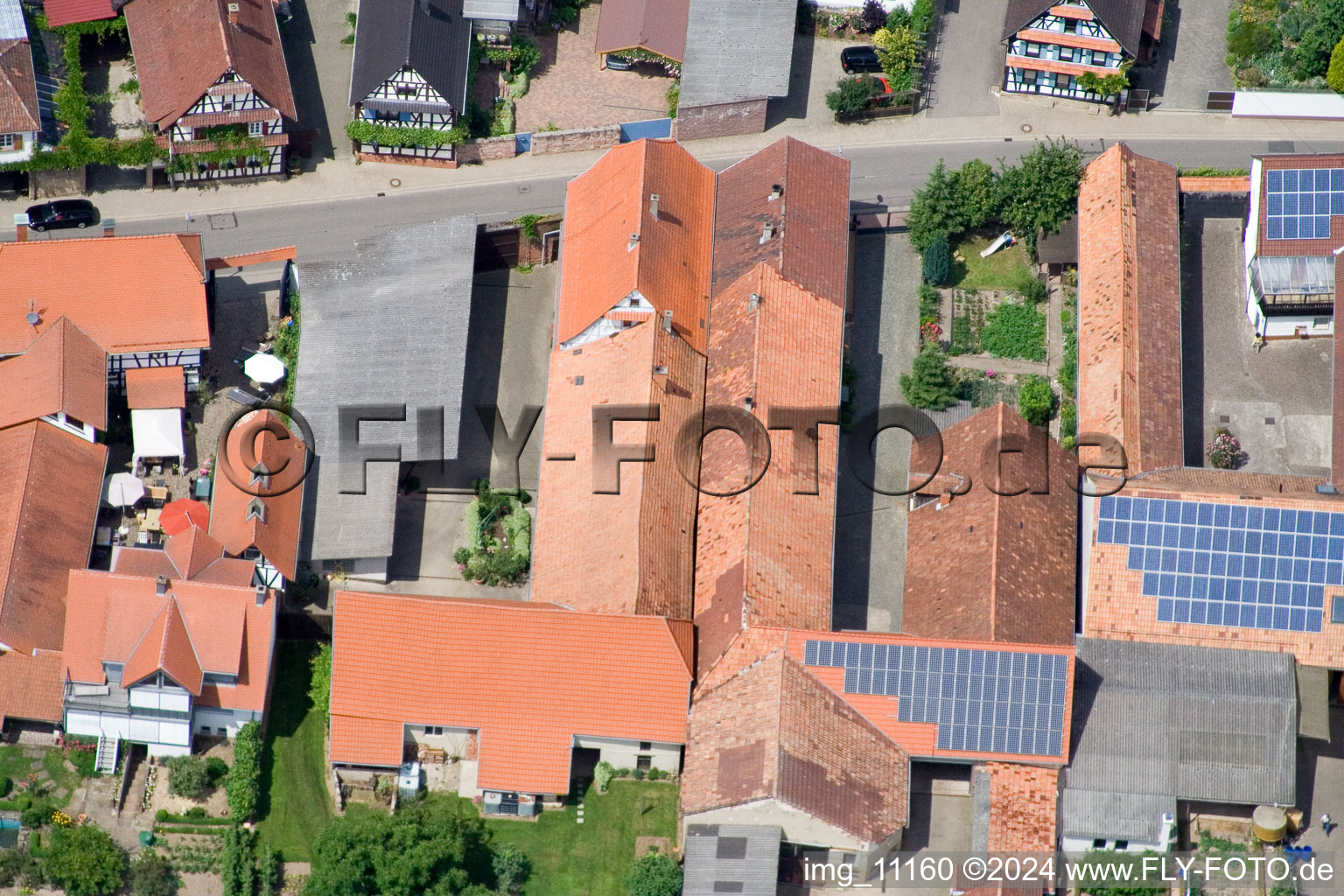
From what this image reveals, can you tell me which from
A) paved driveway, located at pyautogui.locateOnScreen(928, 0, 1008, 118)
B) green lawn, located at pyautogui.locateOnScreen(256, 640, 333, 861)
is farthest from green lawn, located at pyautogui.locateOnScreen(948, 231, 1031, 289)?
green lawn, located at pyautogui.locateOnScreen(256, 640, 333, 861)

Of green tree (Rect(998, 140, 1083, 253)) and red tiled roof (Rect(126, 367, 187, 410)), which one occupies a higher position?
green tree (Rect(998, 140, 1083, 253))

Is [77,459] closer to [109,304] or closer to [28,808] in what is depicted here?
[109,304]

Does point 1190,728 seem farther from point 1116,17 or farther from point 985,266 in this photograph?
point 1116,17

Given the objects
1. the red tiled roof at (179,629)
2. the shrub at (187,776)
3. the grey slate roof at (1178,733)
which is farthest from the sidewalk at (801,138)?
the grey slate roof at (1178,733)

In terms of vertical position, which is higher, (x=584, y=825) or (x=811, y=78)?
(x=811, y=78)

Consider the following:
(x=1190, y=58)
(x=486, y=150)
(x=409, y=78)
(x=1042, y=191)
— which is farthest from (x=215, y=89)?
(x=1190, y=58)

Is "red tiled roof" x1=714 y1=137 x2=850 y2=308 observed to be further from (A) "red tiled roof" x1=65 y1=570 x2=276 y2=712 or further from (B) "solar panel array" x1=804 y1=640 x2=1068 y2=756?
(A) "red tiled roof" x1=65 y1=570 x2=276 y2=712

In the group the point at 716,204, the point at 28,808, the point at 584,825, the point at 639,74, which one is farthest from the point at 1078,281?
the point at 28,808
